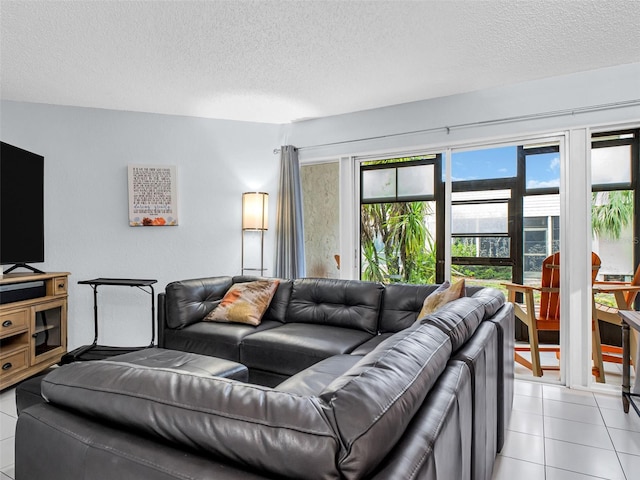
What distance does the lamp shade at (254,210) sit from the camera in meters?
4.13

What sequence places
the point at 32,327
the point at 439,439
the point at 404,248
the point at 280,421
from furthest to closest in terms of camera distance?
the point at 404,248 → the point at 32,327 → the point at 439,439 → the point at 280,421

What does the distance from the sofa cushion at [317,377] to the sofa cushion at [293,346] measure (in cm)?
23

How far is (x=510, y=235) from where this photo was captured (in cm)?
332

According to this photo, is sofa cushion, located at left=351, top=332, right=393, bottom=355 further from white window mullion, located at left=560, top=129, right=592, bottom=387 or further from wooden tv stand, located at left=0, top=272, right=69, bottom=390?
wooden tv stand, located at left=0, top=272, right=69, bottom=390

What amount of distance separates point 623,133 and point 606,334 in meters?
1.67

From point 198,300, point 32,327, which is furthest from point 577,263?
point 32,327

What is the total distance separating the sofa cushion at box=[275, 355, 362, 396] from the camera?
1725 millimetres

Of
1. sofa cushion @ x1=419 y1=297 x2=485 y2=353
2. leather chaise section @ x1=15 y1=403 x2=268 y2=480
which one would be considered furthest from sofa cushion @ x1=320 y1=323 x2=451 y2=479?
sofa cushion @ x1=419 y1=297 x2=485 y2=353

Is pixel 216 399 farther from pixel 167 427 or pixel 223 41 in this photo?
pixel 223 41

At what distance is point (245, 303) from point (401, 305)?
4.14ft

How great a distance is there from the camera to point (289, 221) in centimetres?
416

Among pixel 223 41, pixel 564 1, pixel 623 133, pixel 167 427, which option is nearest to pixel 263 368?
pixel 167 427

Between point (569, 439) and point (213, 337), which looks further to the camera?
point (213, 337)

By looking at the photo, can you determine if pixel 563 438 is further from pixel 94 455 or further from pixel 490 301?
pixel 94 455
